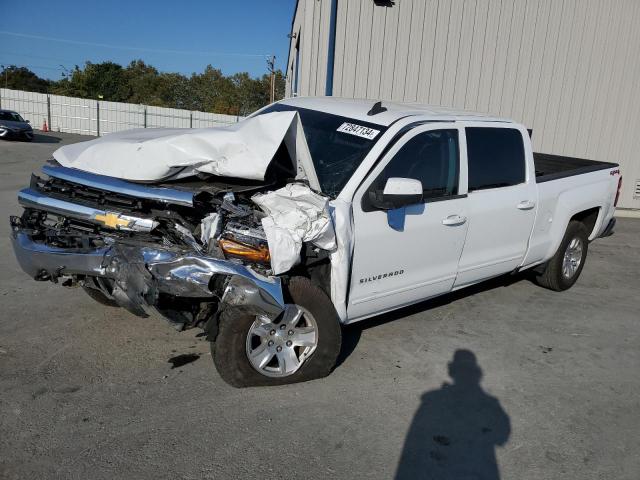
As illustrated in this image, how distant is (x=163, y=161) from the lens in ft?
12.7

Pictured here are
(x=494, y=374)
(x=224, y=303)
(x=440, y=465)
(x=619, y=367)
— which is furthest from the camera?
(x=619, y=367)

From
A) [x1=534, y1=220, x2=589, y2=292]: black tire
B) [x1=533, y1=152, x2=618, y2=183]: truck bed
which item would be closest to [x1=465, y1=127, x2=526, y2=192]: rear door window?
[x1=533, y1=152, x2=618, y2=183]: truck bed

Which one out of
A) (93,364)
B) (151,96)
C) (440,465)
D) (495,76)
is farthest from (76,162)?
(151,96)

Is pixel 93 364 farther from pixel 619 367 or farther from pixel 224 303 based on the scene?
pixel 619 367

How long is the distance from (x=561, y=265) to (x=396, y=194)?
3.41m

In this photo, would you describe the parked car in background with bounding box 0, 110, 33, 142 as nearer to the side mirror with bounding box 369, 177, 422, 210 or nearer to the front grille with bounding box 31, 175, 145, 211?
the front grille with bounding box 31, 175, 145, 211

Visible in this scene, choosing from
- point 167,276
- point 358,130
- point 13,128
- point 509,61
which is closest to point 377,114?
point 358,130

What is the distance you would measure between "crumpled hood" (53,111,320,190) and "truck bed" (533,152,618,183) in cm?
280

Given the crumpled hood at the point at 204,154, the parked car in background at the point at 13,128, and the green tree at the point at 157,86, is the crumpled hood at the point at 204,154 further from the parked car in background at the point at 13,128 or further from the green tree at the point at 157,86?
the green tree at the point at 157,86

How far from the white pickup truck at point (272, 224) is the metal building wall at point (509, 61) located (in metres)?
6.29

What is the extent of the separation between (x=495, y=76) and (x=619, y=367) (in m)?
7.93

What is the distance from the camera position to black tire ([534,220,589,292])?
6.37m

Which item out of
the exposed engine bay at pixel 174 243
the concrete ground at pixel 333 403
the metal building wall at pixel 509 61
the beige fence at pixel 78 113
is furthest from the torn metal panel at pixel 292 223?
the beige fence at pixel 78 113

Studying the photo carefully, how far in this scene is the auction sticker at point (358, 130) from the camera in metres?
4.40
